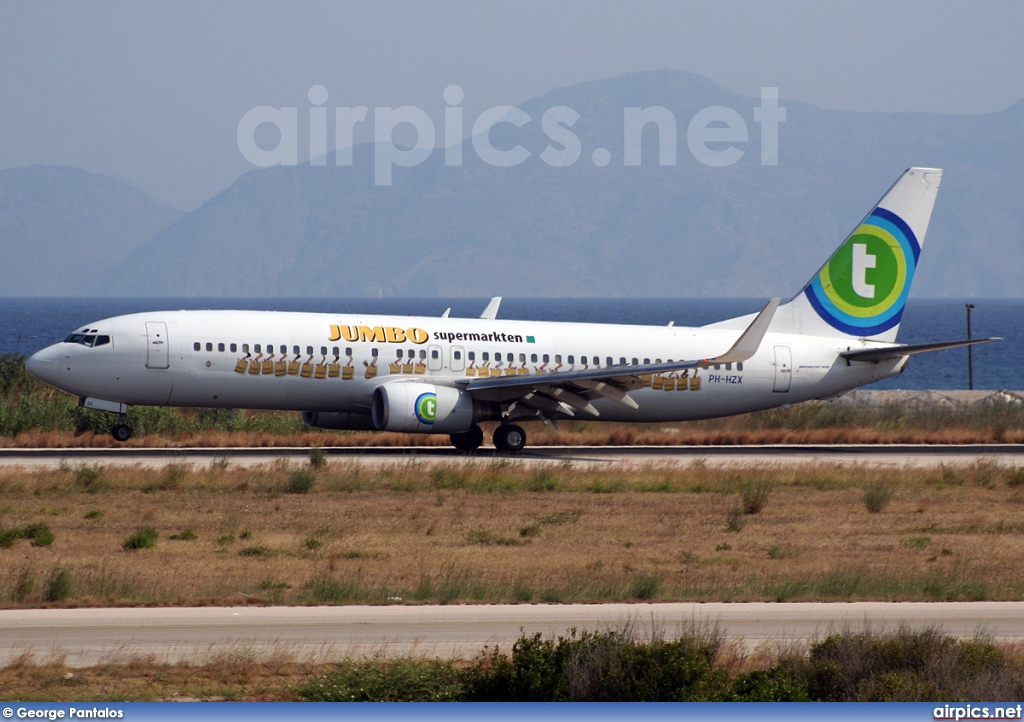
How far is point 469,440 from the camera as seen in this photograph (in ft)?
128

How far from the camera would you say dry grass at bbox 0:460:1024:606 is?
17.4 m

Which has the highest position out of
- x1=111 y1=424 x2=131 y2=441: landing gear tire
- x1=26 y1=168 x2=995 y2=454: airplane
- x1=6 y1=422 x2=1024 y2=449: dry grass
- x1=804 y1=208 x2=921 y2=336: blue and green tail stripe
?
x1=804 y1=208 x2=921 y2=336: blue and green tail stripe

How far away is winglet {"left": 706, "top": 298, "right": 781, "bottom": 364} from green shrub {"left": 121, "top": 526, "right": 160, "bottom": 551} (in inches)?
698

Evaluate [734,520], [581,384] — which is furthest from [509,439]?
[734,520]

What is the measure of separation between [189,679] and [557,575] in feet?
24.0

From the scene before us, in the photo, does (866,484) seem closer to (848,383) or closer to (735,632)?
(848,383)

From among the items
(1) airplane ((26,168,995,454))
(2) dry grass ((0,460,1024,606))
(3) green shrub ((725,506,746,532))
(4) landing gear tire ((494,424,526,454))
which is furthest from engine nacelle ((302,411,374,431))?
(3) green shrub ((725,506,746,532))

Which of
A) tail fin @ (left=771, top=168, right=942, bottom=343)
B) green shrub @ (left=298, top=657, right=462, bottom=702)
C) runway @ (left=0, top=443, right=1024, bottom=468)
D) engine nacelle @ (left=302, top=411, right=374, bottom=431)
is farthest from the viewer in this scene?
tail fin @ (left=771, top=168, right=942, bottom=343)

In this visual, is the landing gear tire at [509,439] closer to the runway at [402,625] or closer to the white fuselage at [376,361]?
the white fuselage at [376,361]

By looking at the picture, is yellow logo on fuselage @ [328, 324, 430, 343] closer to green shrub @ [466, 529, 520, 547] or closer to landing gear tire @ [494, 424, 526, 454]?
A: landing gear tire @ [494, 424, 526, 454]

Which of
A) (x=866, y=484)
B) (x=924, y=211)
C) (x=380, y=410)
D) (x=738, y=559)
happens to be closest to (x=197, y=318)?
(x=380, y=410)

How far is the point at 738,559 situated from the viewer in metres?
20.8

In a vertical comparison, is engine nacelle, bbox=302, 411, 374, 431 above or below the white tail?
below

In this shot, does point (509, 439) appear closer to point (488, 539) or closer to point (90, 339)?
point (90, 339)
